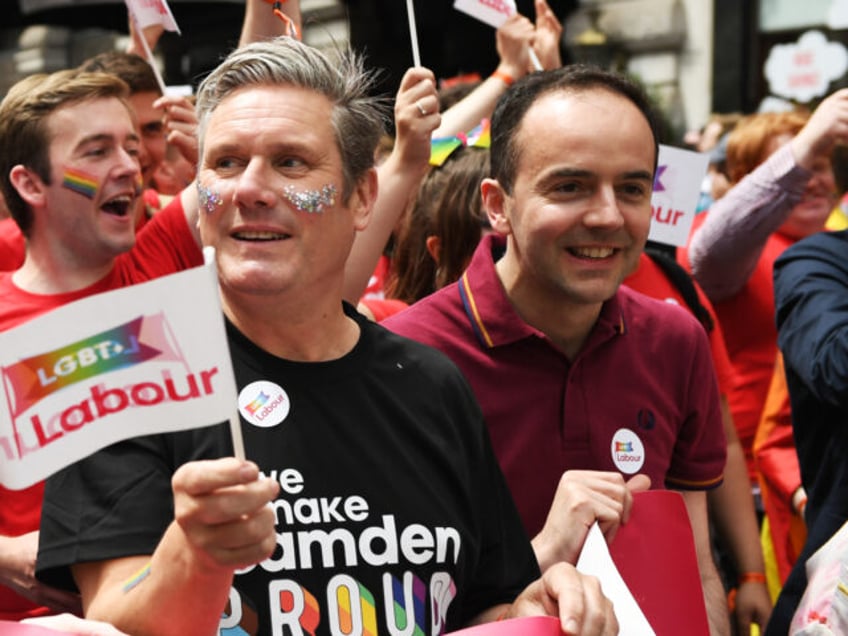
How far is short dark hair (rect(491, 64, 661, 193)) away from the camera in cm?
282

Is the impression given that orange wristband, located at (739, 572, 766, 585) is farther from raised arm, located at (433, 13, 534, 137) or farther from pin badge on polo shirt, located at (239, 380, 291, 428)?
pin badge on polo shirt, located at (239, 380, 291, 428)

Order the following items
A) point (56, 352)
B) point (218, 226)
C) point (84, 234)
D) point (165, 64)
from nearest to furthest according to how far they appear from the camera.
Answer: point (56, 352) → point (218, 226) → point (84, 234) → point (165, 64)

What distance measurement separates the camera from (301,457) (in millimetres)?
2033

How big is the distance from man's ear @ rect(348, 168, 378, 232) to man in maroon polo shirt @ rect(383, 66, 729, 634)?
1.24 ft

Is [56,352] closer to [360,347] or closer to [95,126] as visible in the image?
[360,347]

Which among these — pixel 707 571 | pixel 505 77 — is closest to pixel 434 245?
pixel 505 77

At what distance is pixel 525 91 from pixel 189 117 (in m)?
1.25

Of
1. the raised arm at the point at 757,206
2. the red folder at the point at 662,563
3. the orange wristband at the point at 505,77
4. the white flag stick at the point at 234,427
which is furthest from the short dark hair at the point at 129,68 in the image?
the white flag stick at the point at 234,427

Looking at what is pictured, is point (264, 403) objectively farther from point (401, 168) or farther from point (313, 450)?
point (401, 168)

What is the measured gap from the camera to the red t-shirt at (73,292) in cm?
276

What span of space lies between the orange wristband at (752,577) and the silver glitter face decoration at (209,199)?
2.08 metres

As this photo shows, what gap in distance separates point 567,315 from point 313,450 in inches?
35.8

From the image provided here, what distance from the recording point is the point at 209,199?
7.09ft

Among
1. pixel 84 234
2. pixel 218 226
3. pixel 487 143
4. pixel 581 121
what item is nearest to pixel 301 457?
pixel 218 226
